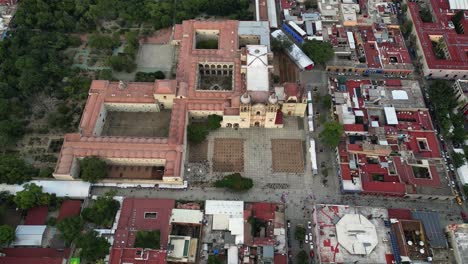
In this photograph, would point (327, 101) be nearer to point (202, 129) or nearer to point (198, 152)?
point (202, 129)

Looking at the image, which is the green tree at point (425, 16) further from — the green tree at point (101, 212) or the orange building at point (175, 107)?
the green tree at point (101, 212)

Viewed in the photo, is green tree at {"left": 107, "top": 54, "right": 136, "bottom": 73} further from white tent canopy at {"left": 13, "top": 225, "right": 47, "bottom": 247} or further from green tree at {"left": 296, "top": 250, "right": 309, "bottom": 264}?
green tree at {"left": 296, "top": 250, "right": 309, "bottom": 264}

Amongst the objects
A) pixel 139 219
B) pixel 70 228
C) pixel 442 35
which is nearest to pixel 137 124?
pixel 139 219

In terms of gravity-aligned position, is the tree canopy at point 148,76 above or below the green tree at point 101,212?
above

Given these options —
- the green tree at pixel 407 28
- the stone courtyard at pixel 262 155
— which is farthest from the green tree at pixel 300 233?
the green tree at pixel 407 28

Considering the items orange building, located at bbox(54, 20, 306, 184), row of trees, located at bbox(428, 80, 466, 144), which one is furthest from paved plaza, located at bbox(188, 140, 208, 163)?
row of trees, located at bbox(428, 80, 466, 144)

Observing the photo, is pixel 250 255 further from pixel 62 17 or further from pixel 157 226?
pixel 62 17

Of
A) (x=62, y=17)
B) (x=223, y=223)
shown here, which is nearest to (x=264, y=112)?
(x=223, y=223)

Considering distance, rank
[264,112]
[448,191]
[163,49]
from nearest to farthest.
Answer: [448,191] < [264,112] < [163,49]
